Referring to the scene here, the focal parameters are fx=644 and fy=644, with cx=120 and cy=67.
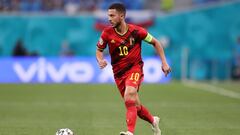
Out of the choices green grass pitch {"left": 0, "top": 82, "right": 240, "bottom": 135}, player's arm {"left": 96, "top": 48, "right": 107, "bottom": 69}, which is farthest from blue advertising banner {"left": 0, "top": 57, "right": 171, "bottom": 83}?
player's arm {"left": 96, "top": 48, "right": 107, "bottom": 69}

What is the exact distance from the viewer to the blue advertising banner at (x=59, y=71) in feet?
90.5

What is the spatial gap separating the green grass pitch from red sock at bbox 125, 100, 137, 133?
4.83 feet

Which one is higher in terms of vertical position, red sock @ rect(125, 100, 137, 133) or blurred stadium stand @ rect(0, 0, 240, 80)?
blurred stadium stand @ rect(0, 0, 240, 80)

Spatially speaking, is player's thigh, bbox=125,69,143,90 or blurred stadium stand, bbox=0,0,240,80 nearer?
player's thigh, bbox=125,69,143,90

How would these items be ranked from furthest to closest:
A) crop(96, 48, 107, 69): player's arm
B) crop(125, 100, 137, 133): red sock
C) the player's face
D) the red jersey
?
the red jersey, crop(96, 48, 107, 69): player's arm, the player's face, crop(125, 100, 137, 133): red sock

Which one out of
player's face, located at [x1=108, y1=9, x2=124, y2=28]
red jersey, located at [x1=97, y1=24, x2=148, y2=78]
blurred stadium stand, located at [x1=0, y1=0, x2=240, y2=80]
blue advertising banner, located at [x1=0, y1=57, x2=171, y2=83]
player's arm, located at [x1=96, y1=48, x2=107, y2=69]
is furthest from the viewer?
blurred stadium stand, located at [x1=0, y1=0, x2=240, y2=80]

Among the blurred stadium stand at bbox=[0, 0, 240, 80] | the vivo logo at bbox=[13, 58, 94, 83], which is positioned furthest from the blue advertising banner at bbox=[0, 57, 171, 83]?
the blurred stadium stand at bbox=[0, 0, 240, 80]

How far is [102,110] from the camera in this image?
626 inches

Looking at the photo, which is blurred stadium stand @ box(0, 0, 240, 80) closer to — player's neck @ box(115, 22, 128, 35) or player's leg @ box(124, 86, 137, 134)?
player's neck @ box(115, 22, 128, 35)

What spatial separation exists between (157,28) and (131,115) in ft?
78.7

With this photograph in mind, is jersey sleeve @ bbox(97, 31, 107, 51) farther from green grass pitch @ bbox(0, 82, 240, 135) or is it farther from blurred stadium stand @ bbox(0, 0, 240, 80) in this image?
blurred stadium stand @ bbox(0, 0, 240, 80)

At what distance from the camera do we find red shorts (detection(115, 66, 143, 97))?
9.92 metres

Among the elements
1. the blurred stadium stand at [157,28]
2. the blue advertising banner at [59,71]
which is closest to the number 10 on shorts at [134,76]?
the blue advertising banner at [59,71]

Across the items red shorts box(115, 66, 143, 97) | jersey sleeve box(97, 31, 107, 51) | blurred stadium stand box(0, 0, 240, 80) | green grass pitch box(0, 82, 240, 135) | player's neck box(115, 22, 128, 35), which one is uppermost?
blurred stadium stand box(0, 0, 240, 80)
